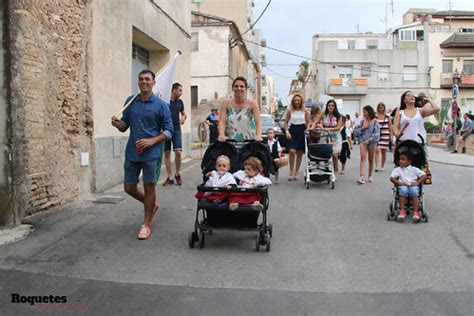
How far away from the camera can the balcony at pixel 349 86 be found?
160 ft

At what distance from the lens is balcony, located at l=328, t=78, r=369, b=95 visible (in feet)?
160

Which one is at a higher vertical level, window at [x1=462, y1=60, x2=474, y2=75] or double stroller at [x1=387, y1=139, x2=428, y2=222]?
window at [x1=462, y1=60, x2=474, y2=75]

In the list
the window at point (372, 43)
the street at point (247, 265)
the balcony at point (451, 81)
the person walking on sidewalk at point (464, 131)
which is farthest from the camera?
the window at point (372, 43)

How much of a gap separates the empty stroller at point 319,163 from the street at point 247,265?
221 cm

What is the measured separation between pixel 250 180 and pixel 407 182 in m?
2.48

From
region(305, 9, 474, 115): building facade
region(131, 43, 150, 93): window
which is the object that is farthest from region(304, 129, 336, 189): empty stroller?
region(305, 9, 474, 115): building facade

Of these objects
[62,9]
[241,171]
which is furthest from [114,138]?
[241,171]

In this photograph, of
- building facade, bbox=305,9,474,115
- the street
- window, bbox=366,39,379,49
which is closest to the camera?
the street

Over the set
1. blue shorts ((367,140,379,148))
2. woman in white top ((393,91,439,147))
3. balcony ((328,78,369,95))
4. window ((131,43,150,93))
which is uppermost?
balcony ((328,78,369,95))

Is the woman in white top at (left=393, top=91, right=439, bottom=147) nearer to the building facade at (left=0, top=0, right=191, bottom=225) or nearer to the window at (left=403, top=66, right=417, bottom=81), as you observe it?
the building facade at (left=0, top=0, right=191, bottom=225)

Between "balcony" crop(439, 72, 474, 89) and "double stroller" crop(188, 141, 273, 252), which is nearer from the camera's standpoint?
"double stroller" crop(188, 141, 273, 252)

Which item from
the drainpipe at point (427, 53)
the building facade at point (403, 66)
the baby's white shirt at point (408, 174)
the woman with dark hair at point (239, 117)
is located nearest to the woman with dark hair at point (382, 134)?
the baby's white shirt at point (408, 174)

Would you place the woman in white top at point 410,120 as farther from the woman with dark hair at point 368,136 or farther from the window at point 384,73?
the window at point 384,73

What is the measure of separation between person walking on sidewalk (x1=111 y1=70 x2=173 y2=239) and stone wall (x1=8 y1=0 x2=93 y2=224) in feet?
4.45
